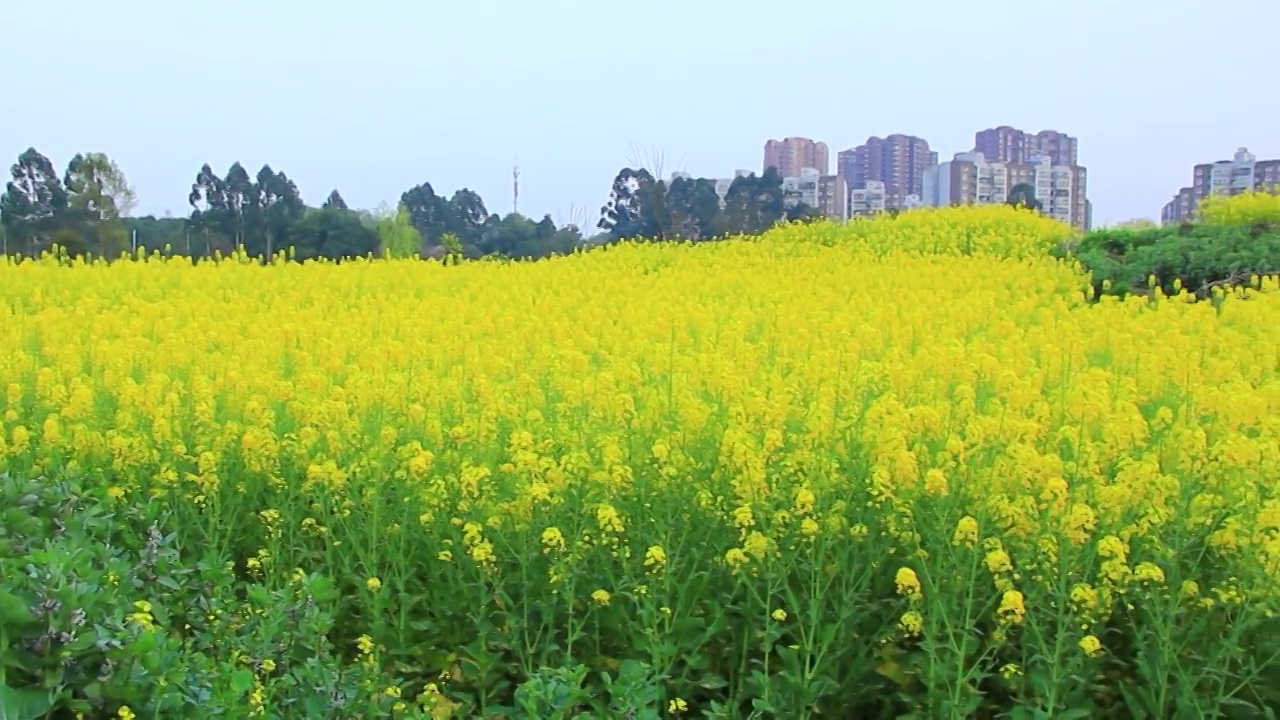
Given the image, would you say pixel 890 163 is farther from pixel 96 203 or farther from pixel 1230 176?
pixel 96 203

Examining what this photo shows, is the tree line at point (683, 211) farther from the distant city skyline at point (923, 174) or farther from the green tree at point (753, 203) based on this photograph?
the distant city skyline at point (923, 174)

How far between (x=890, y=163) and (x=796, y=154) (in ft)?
6.74

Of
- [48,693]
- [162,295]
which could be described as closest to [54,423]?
[48,693]

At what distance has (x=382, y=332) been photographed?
5.89 meters

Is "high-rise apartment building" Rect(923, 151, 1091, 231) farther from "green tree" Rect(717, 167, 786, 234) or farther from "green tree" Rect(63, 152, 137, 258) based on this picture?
"green tree" Rect(63, 152, 137, 258)

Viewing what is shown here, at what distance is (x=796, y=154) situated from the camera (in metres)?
24.5

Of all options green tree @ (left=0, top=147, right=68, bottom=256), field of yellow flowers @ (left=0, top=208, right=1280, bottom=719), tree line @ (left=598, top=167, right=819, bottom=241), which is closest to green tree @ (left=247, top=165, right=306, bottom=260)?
green tree @ (left=0, top=147, right=68, bottom=256)

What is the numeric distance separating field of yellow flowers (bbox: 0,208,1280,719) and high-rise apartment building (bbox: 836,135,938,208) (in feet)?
65.2

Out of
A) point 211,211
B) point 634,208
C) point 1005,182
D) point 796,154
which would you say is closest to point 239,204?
point 211,211

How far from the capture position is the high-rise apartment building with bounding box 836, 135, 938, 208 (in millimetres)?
23734

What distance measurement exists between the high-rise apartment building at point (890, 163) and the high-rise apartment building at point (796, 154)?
0.44 m

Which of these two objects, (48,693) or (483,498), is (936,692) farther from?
(48,693)

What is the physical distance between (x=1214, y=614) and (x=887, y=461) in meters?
0.85

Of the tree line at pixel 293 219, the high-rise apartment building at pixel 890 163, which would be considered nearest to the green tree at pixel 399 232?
the tree line at pixel 293 219
